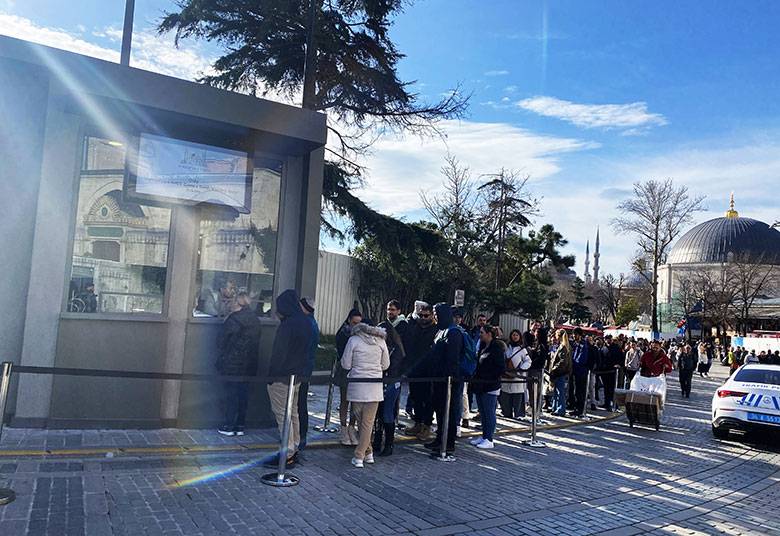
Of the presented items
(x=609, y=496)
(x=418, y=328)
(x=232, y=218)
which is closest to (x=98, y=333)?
(x=232, y=218)

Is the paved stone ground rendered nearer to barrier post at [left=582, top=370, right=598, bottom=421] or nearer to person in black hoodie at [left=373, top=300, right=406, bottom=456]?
person in black hoodie at [left=373, top=300, right=406, bottom=456]

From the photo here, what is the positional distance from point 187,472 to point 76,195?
395 centimetres

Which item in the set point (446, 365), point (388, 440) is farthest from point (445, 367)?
point (388, 440)

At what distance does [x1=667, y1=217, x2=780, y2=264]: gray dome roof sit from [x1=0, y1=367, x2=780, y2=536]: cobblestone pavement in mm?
88096

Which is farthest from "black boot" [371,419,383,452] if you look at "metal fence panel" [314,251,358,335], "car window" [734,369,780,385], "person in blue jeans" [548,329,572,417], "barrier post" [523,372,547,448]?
"metal fence panel" [314,251,358,335]

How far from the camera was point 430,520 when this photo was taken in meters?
5.52

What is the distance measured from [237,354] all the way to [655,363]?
8.29 meters

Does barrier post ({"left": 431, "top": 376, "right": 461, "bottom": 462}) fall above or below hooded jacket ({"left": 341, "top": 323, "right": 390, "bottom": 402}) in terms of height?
below

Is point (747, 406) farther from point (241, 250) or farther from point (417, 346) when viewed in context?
point (241, 250)

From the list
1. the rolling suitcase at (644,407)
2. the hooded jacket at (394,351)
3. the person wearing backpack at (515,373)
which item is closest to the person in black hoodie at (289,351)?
the hooded jacket at (394,351)

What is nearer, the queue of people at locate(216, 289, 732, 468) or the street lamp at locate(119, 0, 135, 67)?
the queue of people at locate(216, 289, 732, 468)

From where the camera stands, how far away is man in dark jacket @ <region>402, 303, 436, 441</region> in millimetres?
8703

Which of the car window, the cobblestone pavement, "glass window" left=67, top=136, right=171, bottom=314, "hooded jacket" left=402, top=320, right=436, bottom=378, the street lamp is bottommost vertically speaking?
the cobblestone pavement

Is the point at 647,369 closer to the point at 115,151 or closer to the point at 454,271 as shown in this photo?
the point at 115,151
